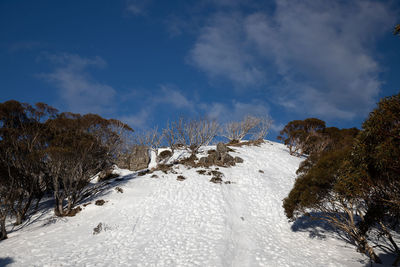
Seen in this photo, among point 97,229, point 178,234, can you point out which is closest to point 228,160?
point 178,234

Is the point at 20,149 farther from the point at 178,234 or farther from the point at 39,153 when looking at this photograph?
the point at 178,234

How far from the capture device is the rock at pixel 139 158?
3234 centimetres

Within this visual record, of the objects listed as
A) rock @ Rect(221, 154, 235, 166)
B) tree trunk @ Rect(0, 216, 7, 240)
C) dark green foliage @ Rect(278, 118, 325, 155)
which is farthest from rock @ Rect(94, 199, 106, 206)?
dark green foliage @ Rect(278, 118, 325, 155)

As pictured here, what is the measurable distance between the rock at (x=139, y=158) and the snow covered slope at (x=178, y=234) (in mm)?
12916

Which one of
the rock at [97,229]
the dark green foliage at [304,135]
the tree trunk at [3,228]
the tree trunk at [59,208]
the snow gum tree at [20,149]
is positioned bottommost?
the tree trunk at [3,228]

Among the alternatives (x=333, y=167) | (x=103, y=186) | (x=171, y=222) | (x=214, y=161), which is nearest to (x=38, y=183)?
(x=103, y=186)

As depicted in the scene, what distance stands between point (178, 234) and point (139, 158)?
23.6 metres

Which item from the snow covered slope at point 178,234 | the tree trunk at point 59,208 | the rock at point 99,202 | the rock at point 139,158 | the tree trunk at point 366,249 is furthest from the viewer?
the rock at point 139,158

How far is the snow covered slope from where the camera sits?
8938 millimetres

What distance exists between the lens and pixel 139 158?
108 ft

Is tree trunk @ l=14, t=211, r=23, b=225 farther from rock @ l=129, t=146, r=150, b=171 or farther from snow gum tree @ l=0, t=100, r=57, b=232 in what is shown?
rock @ l=129, t=146, r=150, b=171

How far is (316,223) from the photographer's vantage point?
1416cm

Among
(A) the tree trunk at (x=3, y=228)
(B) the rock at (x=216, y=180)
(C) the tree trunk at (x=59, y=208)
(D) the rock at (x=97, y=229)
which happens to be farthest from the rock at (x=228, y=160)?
(A) the tree trunk at (x=3, y=228)

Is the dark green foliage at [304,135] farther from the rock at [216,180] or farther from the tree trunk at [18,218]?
the tree trunk at [18,218]
